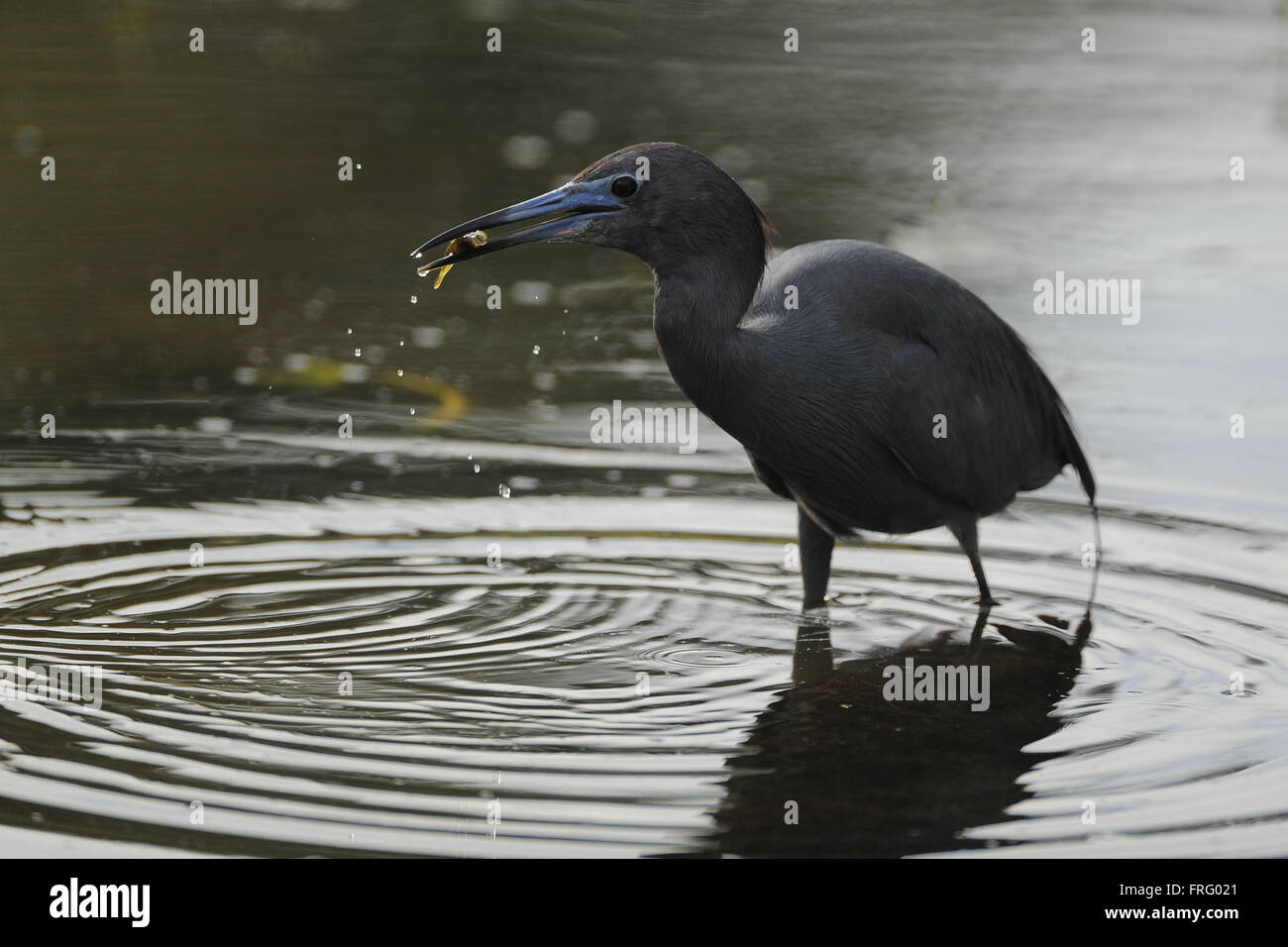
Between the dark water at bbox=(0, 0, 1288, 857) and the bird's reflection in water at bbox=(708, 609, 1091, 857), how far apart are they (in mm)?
24

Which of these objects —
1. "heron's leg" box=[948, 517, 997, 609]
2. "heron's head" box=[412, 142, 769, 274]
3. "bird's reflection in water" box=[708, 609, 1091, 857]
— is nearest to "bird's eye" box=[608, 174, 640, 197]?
"heron's head" box=[412, 142, 769, 274]

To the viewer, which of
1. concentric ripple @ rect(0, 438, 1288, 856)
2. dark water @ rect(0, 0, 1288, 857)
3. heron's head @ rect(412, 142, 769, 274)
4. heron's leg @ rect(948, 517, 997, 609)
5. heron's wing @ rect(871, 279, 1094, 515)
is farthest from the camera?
heron's leg @ rect(948, 517, 997, 609)

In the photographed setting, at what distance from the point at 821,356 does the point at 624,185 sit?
3.17 ft

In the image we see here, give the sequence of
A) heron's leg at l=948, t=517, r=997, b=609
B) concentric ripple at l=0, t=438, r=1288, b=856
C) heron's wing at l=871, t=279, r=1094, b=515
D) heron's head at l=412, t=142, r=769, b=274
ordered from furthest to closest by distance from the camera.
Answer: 1. heron's leg at l=948, t=517, r=997, b=609
2. heron's wing at l=871, t=279, r=1094, b=515
3. heron's head at l=412, t=142, r=769, b=274
4. concentric ripple at l=0, t=438, r=1288, b=856

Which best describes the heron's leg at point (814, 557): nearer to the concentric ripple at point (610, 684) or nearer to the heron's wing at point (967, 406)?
the concentric ripple at point (610, 684)

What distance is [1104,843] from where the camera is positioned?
5137 millimetres

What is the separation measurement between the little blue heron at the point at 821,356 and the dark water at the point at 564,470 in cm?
50

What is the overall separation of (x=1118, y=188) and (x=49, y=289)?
24.6 ft

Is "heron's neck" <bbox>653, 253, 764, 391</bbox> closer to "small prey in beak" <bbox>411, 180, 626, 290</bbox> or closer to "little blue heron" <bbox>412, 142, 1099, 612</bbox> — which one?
"little blue heron" <bbox>412, 142, 1099, 612</bbox>

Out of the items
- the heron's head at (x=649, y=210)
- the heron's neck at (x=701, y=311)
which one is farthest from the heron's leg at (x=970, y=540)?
the heron's head at (x=649, y=210)

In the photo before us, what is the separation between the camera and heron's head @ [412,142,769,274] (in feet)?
20.5

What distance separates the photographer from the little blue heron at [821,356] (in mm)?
6289

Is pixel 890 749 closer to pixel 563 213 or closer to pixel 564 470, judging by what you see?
pixel 563 213

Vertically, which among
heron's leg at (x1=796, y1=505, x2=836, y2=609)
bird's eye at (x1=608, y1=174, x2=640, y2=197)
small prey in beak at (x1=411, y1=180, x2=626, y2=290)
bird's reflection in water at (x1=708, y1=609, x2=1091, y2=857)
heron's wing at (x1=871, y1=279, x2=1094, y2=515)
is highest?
bird's eye at (x1=608, y1=174, x2=640, y2=197)
